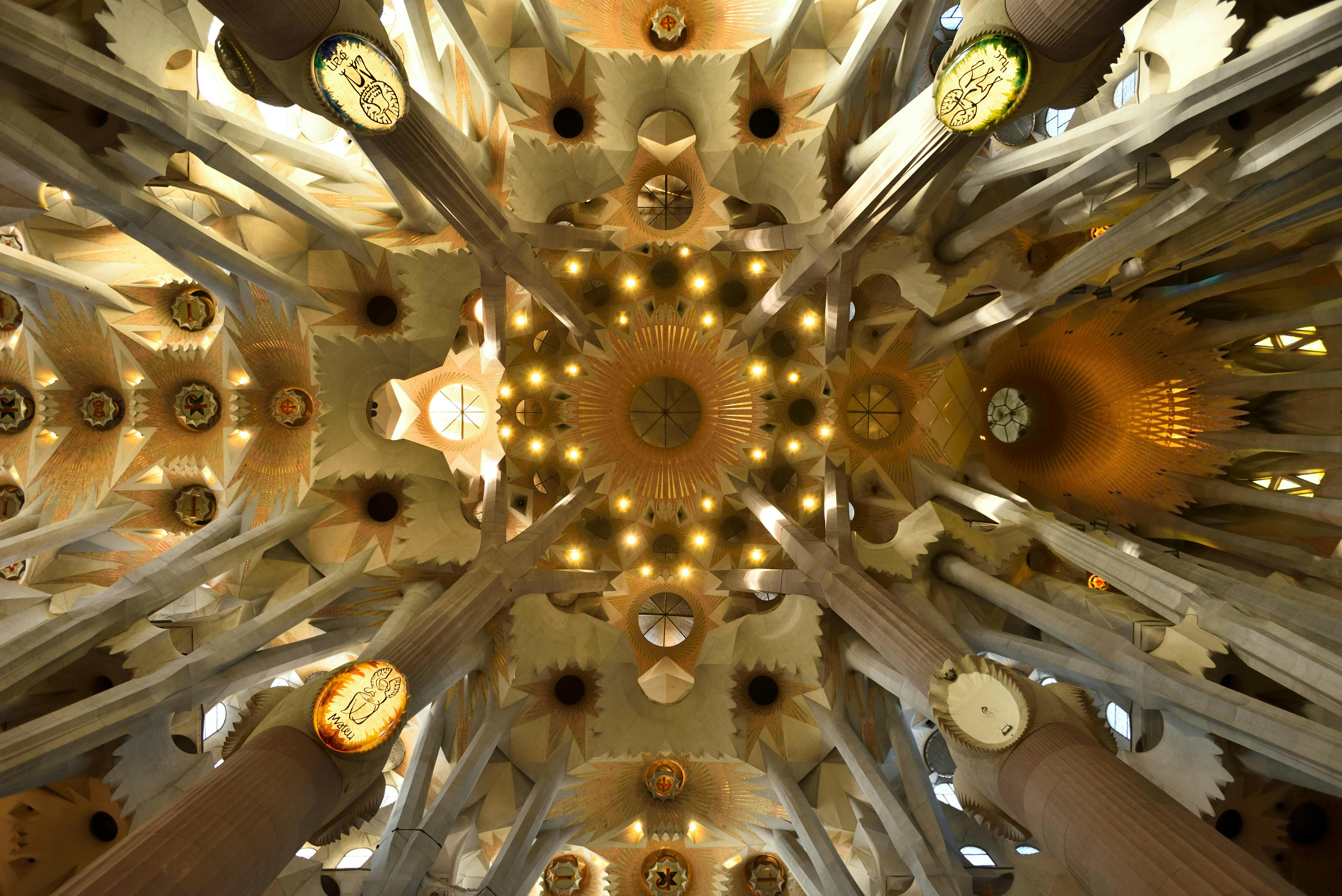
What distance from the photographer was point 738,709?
12703mm

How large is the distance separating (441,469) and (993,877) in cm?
1122

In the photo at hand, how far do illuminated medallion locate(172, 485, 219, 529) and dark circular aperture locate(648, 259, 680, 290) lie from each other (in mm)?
9297

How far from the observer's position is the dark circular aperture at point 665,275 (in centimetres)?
1366

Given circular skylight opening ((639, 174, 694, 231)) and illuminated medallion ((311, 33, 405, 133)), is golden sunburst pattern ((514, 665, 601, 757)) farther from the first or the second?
illuminated medallion ((311, 33, 405, 133))

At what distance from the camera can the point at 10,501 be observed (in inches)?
492

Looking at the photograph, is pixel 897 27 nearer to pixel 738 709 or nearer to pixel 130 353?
pixel 738 709

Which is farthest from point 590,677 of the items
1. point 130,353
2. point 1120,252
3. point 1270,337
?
point 1270,337

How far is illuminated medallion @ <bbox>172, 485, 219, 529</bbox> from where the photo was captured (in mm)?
12438

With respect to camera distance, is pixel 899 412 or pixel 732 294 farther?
pixel 899 412

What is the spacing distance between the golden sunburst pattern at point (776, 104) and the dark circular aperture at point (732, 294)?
294cm

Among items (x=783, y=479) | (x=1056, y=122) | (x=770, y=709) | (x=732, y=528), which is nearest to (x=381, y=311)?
(x=732, y=528)

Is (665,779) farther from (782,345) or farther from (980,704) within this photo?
(782,345)

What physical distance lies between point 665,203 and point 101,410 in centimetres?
1134

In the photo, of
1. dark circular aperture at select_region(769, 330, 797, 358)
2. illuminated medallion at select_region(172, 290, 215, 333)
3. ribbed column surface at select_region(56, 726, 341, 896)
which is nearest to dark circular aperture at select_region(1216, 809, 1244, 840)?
dark circular aperture at select_region(769, 330, 797, 358)
